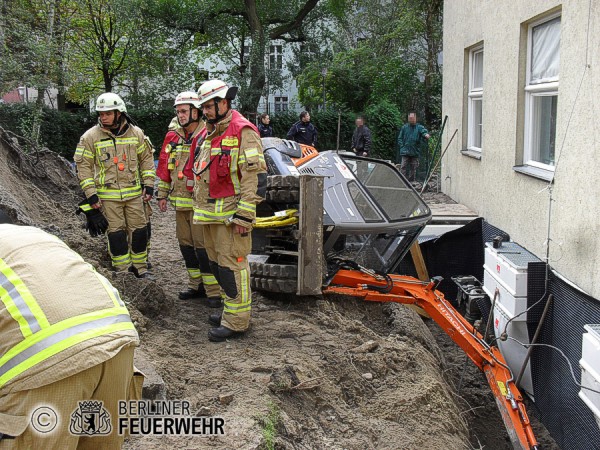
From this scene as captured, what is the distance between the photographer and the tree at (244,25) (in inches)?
955

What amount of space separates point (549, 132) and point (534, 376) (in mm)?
2427

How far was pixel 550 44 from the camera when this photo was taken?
6.83 m

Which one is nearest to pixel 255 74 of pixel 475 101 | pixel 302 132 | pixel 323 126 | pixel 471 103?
pixel 323 126

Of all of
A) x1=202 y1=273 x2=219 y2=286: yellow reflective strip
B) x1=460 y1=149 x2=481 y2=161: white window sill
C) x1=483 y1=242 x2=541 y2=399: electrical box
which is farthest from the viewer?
x1=460 y1=149 x2=481 y2=161: white window sill

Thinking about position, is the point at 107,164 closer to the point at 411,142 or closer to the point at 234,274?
the point at 234,274

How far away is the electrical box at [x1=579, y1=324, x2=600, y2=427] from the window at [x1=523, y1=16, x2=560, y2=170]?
2.45m

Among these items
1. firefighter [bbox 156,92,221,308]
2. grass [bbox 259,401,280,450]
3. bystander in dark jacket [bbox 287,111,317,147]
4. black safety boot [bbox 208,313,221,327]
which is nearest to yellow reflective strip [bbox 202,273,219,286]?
firefighter [bbox 156,92,221,308]

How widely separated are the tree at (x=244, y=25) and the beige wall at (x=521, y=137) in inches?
523

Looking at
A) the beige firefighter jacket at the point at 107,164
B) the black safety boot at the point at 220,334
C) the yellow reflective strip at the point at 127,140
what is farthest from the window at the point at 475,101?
the black safety boot at the point at 220,334

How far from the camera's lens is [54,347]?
94.7 inches

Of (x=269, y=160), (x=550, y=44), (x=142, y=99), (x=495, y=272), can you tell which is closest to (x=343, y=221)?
(x=269, y=160)

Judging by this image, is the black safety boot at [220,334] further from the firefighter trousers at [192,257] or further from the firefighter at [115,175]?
the firefighter at [115,175]

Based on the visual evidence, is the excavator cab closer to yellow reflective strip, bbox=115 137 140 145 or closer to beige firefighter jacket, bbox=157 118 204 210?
beige firefighter jacket, bbox=157 118 204 210

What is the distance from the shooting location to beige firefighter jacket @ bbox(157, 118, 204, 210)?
22.8 feet
